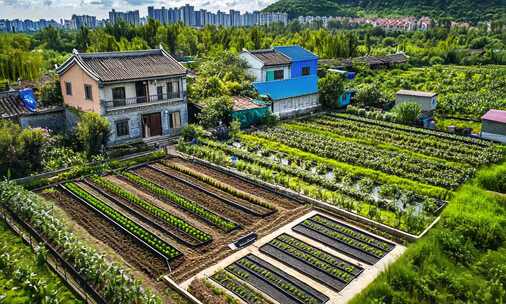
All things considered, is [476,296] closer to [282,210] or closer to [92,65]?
[282,210]

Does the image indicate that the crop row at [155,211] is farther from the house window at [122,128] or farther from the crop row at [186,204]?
the house window at [122,128]

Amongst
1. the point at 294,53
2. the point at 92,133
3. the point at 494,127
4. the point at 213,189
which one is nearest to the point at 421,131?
the point at 494,127

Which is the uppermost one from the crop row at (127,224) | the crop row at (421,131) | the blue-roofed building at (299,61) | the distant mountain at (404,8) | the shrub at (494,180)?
the distant mountain at (404,8)

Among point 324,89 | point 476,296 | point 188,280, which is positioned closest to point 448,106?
point 324,89

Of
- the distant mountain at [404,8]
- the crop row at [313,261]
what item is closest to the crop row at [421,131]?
the crop row at [313,261]

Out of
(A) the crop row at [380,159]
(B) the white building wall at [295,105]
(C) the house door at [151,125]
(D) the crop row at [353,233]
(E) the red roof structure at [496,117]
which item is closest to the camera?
(D) the crop row at [353,233]

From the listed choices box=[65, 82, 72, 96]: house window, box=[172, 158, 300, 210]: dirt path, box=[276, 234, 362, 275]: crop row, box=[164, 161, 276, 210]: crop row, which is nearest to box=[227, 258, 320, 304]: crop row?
box=[276, 234, 362, 275]: crop row

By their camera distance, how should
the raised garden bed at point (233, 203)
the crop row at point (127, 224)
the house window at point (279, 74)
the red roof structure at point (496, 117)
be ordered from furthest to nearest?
1. the house window at point (279, 74)
2. the red roof structure at point (496, 117)
3. the raised garden bed at point (233, 203)
4. the crop row at point (127, 224)
